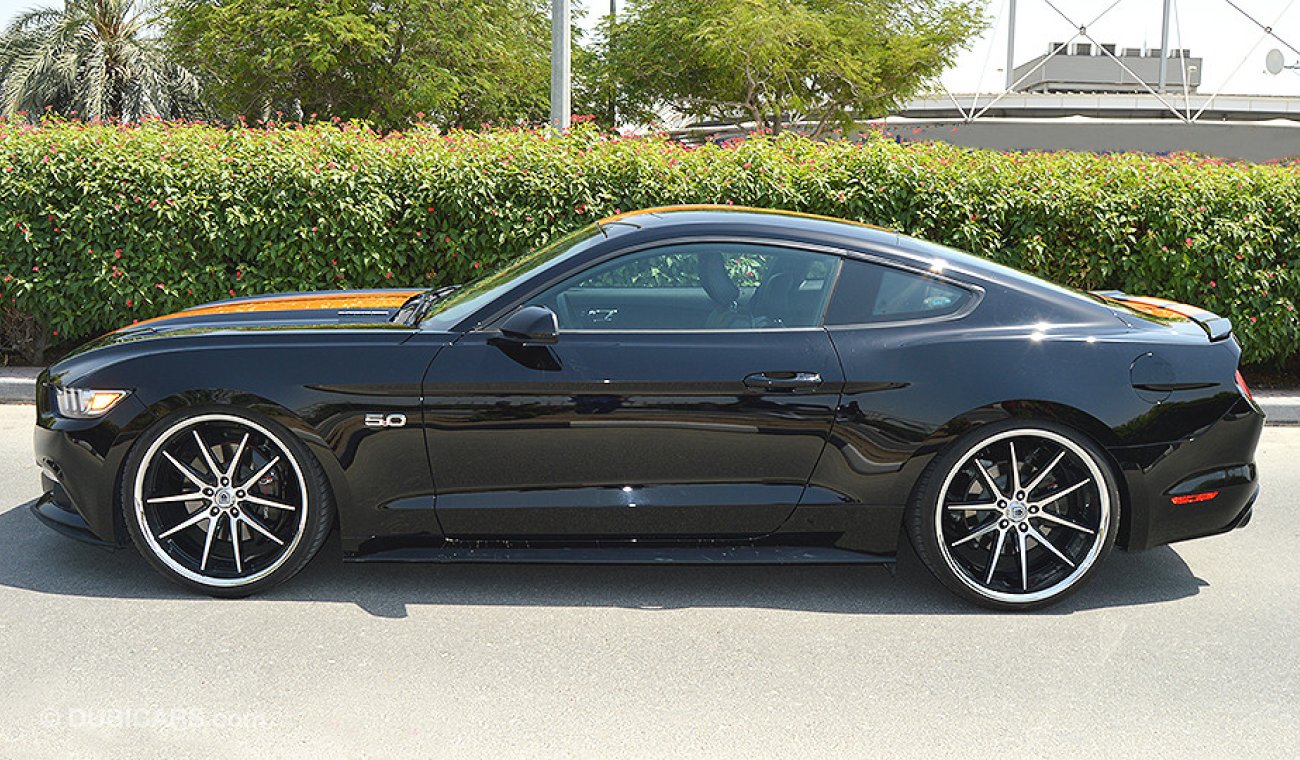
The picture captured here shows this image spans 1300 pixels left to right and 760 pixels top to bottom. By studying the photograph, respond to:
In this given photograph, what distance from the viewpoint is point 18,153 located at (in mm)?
8656

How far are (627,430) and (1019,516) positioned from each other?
56.1 inches

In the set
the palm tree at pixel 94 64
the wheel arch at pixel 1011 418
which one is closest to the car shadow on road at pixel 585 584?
the wheel arch at pixel 1011 418

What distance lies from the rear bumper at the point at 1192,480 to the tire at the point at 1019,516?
0.08 m

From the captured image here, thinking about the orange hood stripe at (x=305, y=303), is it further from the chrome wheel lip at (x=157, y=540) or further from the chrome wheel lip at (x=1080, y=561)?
the chrome wheel lip at (x=1080, y=561)

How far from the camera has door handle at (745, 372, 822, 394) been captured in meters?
4.30

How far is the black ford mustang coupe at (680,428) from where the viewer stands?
4.30 metres

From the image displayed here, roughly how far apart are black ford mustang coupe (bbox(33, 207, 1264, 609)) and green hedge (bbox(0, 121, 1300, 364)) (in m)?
4.22

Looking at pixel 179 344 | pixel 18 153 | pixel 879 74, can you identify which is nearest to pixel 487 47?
pixel 879 74

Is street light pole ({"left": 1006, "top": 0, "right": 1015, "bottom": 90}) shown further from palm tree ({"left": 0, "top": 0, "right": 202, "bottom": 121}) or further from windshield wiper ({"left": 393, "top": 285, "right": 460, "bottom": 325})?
windshield wiper ({"left": 393, "top": 285, "right": 460, "bottom": 325})

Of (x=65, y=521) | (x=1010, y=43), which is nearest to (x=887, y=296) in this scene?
(x=65, y=521)

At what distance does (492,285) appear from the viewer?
4.73 metres

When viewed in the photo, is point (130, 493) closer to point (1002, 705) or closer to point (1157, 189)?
point (1002, 705)

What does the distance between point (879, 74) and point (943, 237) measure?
26.3 meters

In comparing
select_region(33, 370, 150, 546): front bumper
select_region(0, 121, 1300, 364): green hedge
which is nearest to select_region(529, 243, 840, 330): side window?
select_region(33, 370, 150, 546): front bumper
